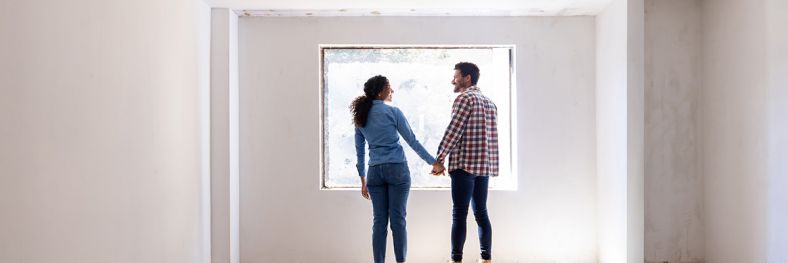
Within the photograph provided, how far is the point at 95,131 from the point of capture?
2672 millimetres

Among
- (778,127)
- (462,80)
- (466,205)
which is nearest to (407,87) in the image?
(462,80)

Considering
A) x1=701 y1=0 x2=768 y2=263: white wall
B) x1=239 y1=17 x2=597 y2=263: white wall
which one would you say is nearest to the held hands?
x1=239 y1=17 x2=597 y2=263: white wall

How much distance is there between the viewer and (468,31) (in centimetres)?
473

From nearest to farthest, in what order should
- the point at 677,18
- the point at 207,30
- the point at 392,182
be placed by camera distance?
the point at 392,182 → the point at 207,30 → the point at 677,18

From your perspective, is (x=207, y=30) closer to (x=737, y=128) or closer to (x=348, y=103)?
(x=348, y=103)

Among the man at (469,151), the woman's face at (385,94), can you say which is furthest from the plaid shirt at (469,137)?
the woman's face at (385,94)

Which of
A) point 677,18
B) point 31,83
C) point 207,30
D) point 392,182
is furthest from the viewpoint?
point 677,18

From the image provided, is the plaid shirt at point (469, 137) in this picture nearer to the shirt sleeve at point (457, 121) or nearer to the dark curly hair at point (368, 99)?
the shirt sleeve at point (457, 121)

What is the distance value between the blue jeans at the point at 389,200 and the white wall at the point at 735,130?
2082mm

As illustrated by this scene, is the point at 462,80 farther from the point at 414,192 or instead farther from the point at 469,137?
the point at 414,192

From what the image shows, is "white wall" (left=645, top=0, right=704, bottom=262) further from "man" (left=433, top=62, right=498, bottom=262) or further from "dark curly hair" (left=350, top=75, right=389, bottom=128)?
"dark curly hair" (left=350, top=75, right=389, bottom=128)

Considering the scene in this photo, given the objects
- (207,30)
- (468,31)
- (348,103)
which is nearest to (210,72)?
(207,30)

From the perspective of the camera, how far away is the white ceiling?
4273mm

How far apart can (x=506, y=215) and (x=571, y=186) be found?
513 millimetres
